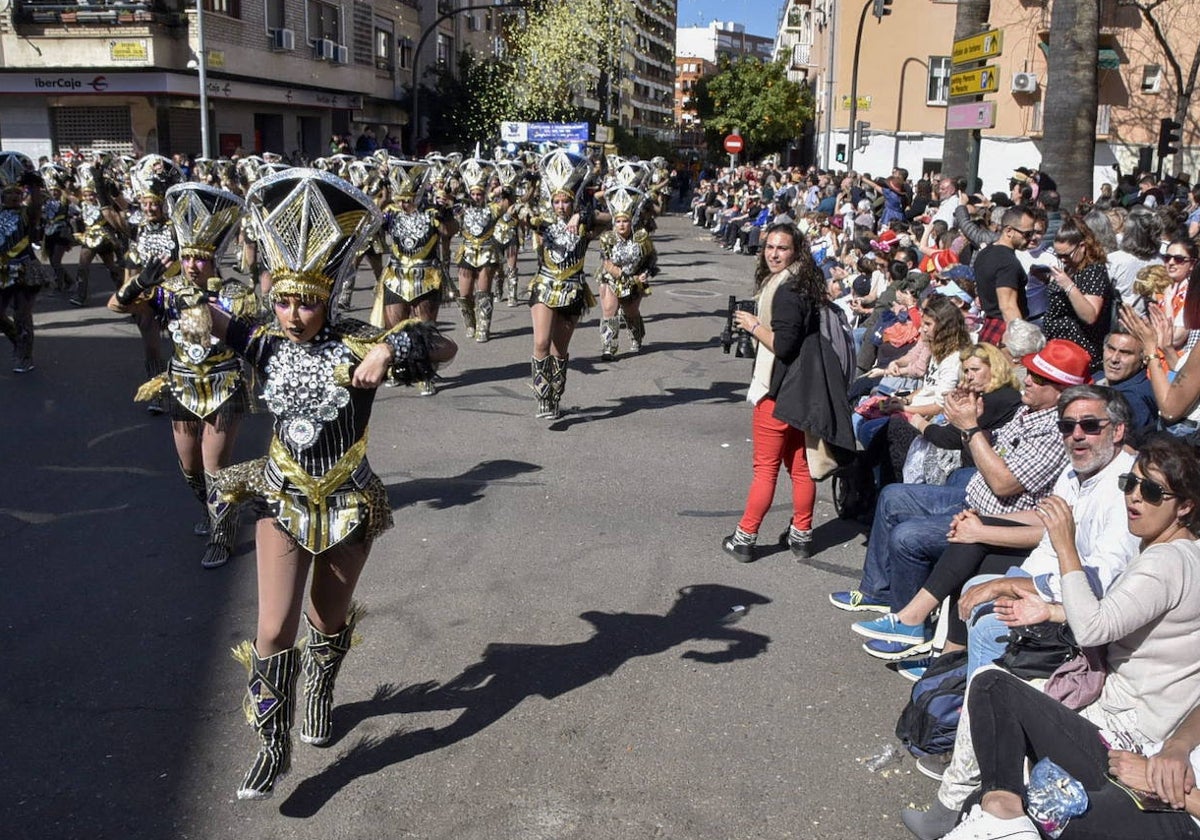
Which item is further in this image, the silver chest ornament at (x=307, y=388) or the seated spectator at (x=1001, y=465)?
the seated spectator at (x=1001, y=465)

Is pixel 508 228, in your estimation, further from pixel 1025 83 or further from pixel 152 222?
pixel 1025 83

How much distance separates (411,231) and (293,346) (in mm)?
7151

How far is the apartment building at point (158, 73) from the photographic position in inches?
1196

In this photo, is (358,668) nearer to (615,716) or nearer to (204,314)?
(615,716)

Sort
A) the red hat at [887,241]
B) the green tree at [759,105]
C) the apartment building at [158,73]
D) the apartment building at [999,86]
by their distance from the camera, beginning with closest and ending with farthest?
the red hat at [887,241] < the apartment building at [158,73] < the apartment building at [999,86] < the green tree at [759,105]

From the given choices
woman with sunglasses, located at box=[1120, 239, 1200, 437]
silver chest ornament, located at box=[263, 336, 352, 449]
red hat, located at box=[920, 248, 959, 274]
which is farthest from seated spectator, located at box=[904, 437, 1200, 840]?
red hat, located at box=[920, 248, 959, 274]

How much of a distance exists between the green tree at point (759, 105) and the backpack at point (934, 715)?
1806 inches

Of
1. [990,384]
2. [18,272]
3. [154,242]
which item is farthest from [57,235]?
[990,384]

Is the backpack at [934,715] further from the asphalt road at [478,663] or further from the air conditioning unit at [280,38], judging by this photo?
the air conditioning unit at [280,38]

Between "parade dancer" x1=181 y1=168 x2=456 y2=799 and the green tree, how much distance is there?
46.2 metres

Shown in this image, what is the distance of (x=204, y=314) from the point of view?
430 centimetres

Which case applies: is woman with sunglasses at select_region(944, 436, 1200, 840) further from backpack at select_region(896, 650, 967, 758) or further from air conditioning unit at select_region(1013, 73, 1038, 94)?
air conditioning unit at select_region(1013, 73, 1038, 94)

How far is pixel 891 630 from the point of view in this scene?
5383mm

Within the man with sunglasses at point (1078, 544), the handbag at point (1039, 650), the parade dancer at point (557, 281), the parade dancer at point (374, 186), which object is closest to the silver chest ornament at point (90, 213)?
the parade dancer at point (374, 186)
